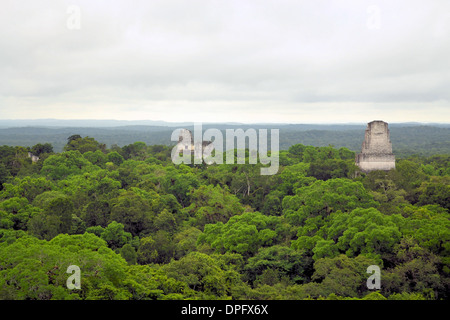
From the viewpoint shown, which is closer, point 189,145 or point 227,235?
point 227,235

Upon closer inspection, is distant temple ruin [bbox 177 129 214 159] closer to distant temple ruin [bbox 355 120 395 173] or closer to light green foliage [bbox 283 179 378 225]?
distant temple ruin [bbox 355 120 395 173]

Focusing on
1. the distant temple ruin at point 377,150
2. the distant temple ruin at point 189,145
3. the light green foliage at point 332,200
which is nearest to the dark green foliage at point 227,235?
the light green foliage at point 332,200

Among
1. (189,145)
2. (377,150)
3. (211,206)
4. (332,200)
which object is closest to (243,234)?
(332,200)

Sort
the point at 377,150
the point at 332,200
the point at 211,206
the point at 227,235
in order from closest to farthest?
1. the point at 227,235
2. the point at 332,200
3. the point at 211,206
4. the point at 377,150

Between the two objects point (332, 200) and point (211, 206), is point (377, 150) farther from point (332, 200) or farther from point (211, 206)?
point (211, 206)

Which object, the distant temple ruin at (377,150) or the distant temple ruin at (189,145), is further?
the distant temple ruin at (189,145)

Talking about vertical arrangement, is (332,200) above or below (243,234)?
above

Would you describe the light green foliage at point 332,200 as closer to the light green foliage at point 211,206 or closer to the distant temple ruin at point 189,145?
the light green foliage at point 211,206

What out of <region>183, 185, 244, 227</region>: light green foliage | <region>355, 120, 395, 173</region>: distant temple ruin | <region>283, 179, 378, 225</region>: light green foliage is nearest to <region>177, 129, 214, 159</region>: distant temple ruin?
<region>183, 185, 244, 227</region>: light green foliage

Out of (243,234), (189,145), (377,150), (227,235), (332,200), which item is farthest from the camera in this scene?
(189,145)
